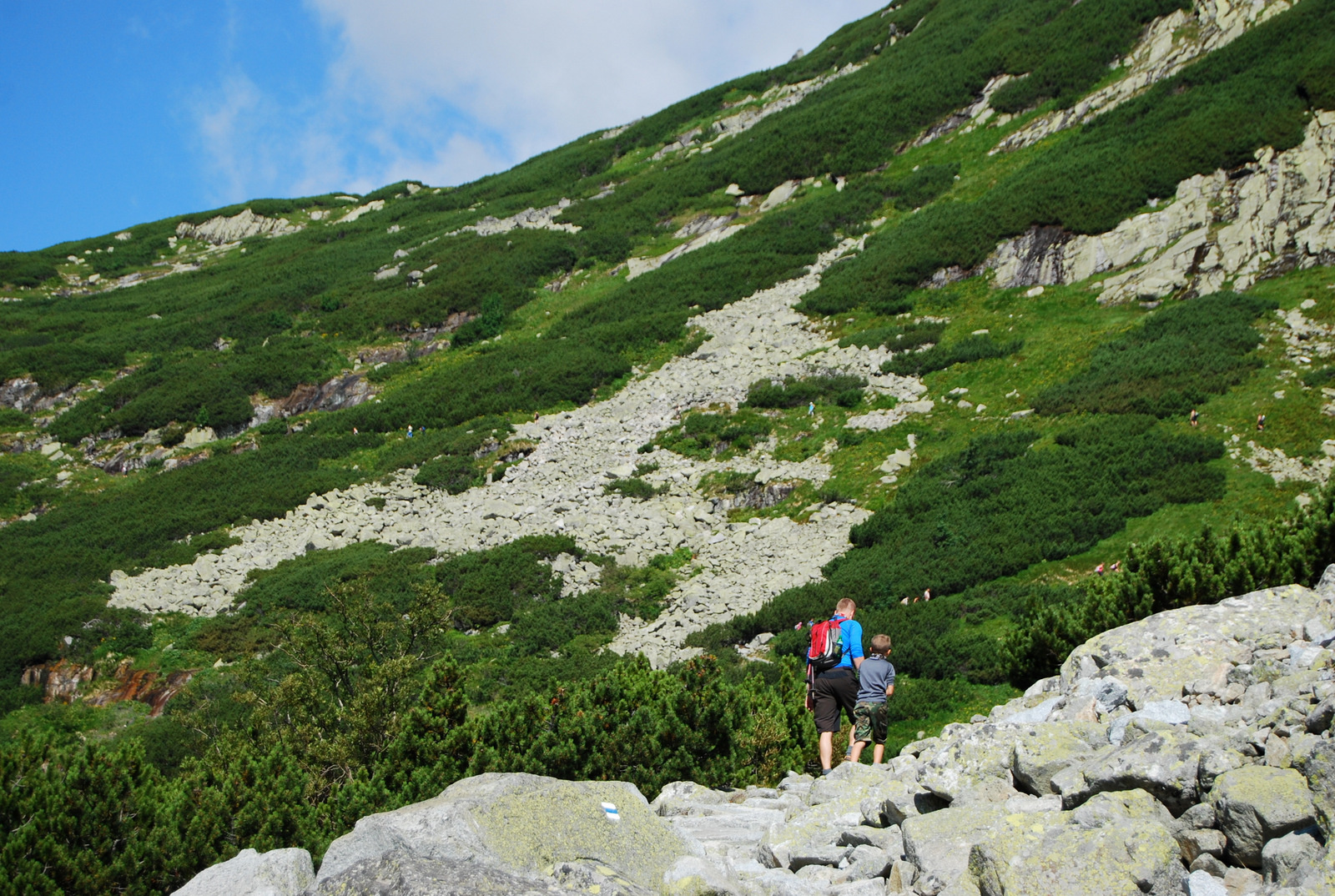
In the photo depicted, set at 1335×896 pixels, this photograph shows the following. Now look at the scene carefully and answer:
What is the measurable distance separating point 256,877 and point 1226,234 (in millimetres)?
31560

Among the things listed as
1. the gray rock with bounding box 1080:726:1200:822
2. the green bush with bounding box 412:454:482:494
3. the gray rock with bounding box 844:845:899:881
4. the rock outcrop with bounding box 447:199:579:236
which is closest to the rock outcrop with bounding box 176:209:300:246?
the rock outcrop with bounding box 447:199:579:236

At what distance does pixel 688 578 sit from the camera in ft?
69.1

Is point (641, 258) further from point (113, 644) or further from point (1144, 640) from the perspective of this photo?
point (1144, 640)

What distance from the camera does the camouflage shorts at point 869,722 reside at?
30.2 feet

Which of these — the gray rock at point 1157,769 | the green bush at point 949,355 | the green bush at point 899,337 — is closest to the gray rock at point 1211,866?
the gray rock at point 1157,769

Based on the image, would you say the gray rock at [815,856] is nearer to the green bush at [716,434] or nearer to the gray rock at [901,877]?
the gray rock at [901,877]

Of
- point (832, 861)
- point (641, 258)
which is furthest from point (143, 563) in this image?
point (641, 258)

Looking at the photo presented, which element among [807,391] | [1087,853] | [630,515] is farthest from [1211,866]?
[807,391]

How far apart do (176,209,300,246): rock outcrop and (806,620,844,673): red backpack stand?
7845 centimetres

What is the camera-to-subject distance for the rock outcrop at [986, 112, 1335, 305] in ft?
85.0

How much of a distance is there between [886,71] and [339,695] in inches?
2216

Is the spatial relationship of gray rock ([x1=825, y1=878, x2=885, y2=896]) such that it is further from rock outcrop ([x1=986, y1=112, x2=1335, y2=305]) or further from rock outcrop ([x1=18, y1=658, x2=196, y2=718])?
rock outcrop ([x1=986, y1=112, x2=1335, y2=305])

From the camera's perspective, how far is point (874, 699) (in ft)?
30.4

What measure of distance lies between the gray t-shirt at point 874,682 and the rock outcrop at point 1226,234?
76.7ft
